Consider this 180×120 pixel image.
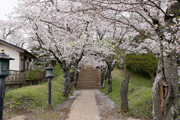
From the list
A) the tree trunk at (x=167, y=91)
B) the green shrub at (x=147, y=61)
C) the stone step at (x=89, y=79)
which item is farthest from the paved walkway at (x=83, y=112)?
the stone step at (x=89, y=79)

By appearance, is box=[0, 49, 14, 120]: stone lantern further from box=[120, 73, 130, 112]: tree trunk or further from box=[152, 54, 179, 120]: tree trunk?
box=[120, 73, 130, 112]: tree trunk

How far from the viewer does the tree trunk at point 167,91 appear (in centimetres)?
439

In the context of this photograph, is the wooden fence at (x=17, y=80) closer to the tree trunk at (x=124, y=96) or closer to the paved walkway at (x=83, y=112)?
the paved walkway at (x=83, y=112)

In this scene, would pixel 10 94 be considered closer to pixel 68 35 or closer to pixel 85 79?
pixel 68 35

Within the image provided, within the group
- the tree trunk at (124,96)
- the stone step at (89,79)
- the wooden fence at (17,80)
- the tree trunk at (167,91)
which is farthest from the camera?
the stone step at (89,79)

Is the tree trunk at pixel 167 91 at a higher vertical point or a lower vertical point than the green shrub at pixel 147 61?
lower

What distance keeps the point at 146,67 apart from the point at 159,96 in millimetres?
15883

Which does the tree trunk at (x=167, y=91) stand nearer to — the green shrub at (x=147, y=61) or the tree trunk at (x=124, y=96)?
the tree trunk at (x=124, y=96)

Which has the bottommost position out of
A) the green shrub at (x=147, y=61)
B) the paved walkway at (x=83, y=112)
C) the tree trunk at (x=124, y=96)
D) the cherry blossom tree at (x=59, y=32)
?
the paved walkway at (x=83, y=112)

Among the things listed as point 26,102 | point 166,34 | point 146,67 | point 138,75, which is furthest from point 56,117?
point 138,75

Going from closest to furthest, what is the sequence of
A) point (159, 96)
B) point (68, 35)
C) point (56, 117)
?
point (159, 96) → point (56, 117) → point (68, 35)

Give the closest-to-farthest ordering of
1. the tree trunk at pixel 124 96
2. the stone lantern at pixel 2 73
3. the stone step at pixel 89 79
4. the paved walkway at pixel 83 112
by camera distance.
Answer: the stone lantern at pixel 2 73 < the paved walkway at pixel 83 112 < the tree trunk at pixel 124 96 < the stone step at pixel 89 79

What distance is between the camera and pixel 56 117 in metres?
7.66

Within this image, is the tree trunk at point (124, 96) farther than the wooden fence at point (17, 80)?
No
